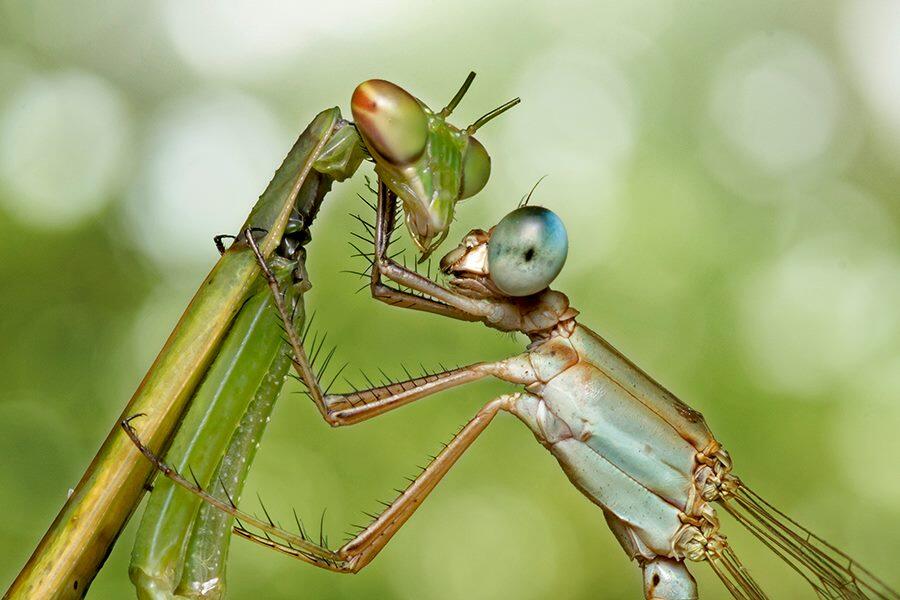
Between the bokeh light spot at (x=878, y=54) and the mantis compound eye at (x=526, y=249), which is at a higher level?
the bokeh light spot at (x=878, y=54)

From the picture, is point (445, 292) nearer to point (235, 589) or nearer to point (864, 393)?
point (235, 589)

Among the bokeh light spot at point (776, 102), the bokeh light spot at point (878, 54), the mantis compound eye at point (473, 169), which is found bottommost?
the mantis compound eye at point (473, 169)

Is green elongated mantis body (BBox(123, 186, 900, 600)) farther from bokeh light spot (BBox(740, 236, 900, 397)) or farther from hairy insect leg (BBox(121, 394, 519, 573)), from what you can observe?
bokeh light spot (BBox(740, 236, 900, 397))

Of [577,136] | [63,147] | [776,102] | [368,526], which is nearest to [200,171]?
[63,147]

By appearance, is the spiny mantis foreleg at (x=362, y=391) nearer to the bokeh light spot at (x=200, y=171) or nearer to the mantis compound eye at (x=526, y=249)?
the mantis compound eye at (x=526, y=249)

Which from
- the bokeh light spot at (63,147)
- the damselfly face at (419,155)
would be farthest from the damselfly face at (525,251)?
the bokeh light spot at (63,147)

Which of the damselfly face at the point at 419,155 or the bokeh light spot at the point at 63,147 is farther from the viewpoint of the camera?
the bokeh light spot at the point at 63,147

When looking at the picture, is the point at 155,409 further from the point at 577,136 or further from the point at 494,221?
the point at 577,136
